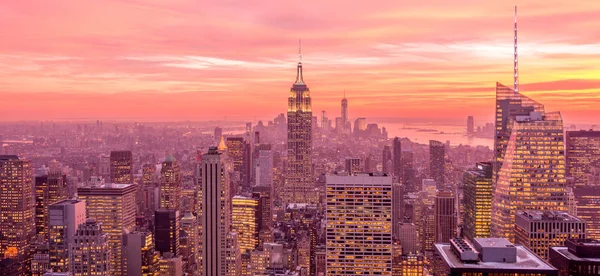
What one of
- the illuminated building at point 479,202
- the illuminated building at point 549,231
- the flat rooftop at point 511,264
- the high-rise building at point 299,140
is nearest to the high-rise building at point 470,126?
the illuminated building at point 479,202

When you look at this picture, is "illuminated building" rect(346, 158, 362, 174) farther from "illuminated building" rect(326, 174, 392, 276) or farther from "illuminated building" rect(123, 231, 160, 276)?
"illuminated building" rect(123, 231, 160, 276)

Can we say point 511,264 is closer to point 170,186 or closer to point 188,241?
point 188,241

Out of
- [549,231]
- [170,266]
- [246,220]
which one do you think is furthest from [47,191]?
[549,231]

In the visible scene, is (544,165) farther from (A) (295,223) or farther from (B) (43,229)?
(B) (43,229)

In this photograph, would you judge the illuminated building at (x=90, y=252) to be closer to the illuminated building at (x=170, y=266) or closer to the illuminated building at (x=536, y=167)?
the illuminated building at (x=170, y=266)

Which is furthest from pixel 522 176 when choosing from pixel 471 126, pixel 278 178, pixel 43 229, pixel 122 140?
pixel 278 178
